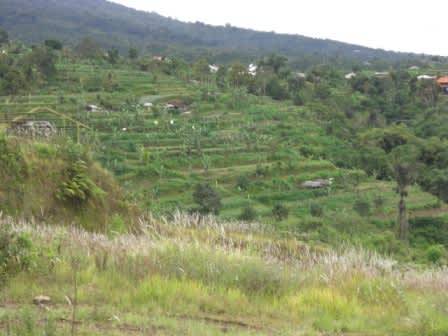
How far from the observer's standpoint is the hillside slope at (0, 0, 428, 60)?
309ft

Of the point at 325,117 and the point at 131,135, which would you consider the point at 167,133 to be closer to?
the point at 131,135

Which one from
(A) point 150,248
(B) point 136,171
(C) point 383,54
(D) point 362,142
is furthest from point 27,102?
(C) point 383,54

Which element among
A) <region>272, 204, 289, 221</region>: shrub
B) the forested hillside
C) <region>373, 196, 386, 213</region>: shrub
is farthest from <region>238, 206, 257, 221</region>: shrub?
the forested hillside

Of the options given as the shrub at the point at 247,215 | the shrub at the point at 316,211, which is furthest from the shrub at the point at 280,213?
the shrub at the point at 316,211

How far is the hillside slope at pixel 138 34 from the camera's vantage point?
309 ft

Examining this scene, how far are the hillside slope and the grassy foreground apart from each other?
272ft

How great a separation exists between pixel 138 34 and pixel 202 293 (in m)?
123

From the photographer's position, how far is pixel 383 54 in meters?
158

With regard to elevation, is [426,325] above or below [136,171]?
above

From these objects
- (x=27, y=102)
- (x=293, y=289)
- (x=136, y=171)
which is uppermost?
(x=293, y=289)

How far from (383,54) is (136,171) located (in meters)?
143

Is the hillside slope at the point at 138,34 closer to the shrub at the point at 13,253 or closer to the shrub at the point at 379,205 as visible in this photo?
the shrub at the point at 379,205

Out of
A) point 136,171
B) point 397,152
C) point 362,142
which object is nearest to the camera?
point 136,171

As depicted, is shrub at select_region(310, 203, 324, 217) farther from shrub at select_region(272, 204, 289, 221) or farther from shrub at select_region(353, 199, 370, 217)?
shrub at select_region(353, 199, 370, 217)
